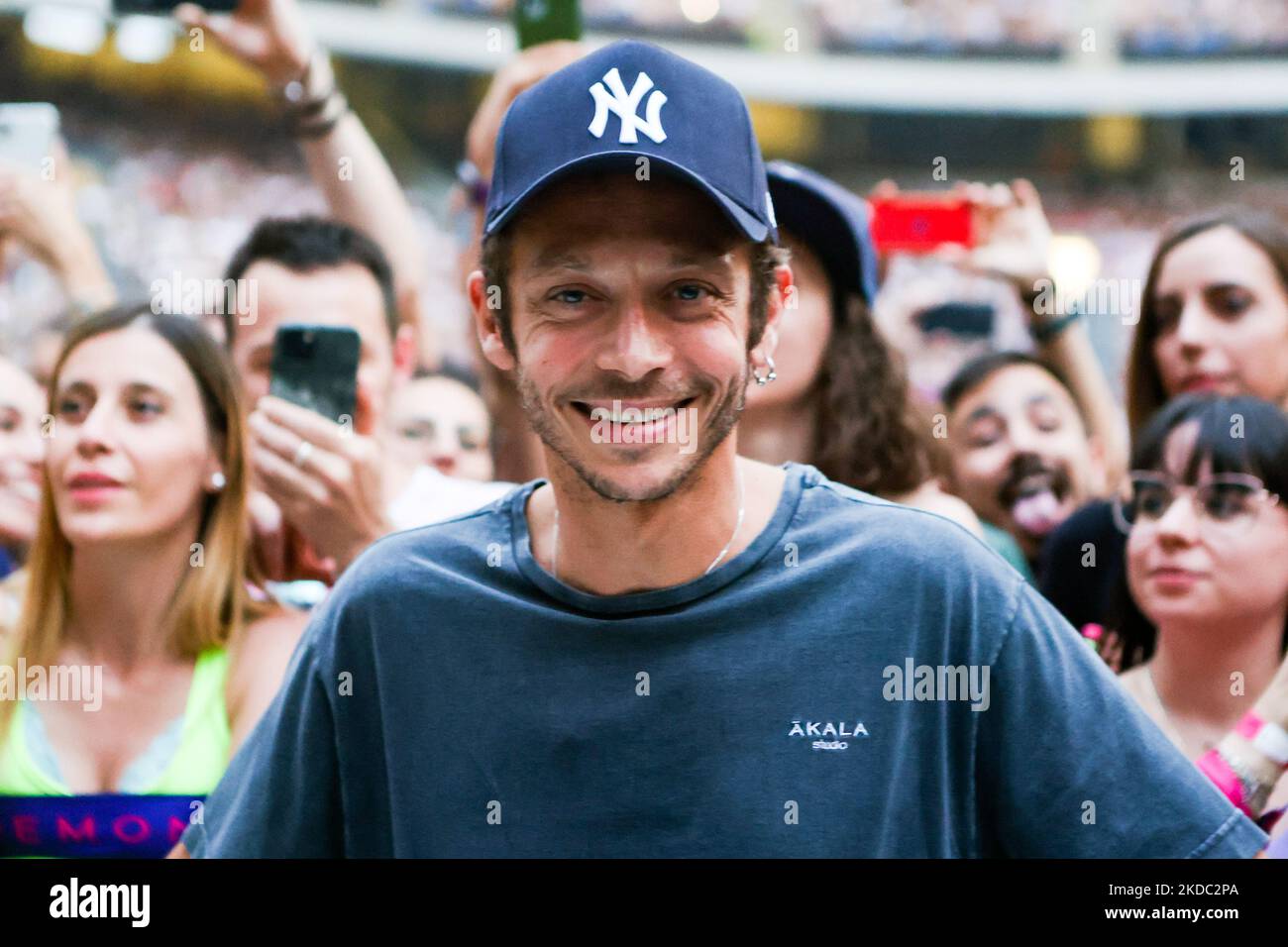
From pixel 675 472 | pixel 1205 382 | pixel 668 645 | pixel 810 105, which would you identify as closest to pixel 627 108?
pixel 675 472

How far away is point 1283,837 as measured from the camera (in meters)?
1.55

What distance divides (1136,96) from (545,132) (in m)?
11.4

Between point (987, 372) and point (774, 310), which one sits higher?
point (987, 372)

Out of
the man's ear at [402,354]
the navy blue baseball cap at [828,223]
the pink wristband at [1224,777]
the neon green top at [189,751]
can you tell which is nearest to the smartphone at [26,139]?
the man's ear at [402,354]

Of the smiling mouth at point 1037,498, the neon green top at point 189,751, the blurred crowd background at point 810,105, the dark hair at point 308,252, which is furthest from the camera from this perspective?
the blurred crowd background at point 810,105

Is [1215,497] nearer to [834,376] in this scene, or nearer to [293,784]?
[834,376]

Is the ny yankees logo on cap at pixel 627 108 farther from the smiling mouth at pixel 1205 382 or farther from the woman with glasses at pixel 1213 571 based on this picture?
the smiling mouth at pixel 1205 382

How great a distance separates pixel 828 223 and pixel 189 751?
4.03 feet

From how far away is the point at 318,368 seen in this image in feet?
7.07

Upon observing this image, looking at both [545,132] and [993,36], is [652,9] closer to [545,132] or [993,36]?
[993,36]

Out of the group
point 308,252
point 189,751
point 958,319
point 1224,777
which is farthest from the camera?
point 958,319

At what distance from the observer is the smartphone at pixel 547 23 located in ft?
8.32

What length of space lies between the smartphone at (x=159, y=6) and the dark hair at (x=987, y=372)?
1531 millimetres

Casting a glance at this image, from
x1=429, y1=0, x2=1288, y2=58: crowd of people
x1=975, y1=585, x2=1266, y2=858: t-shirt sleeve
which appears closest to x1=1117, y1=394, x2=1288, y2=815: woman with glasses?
x1=975, y1=585, x2=1266, y2=858: t-shirt sleeve
